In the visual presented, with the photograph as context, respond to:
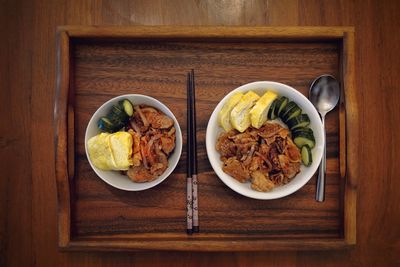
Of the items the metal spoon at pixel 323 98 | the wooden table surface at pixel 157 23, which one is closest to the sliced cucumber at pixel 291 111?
the metal spoon at pixel 323 98

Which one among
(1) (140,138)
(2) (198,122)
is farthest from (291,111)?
(1) (140,138)

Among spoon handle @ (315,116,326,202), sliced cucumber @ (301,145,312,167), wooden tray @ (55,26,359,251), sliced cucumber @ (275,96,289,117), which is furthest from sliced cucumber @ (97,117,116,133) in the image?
spoon handle @ (315,116,326,202)

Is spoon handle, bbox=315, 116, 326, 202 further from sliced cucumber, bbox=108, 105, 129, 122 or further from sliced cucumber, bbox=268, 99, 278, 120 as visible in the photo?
sliced cucumber, bbox=108, 105, 129, 122

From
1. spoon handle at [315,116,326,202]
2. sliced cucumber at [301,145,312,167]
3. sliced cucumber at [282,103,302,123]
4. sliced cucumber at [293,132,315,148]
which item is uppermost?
sliced cucumber at [282,103,302,123]

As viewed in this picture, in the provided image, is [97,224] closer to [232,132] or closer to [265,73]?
[232,132]

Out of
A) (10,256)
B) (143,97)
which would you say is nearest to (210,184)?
(143,97)

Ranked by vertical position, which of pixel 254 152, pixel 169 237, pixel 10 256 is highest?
pixel 254 152

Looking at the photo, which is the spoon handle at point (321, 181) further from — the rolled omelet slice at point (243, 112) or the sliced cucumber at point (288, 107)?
the rolled omelet slice at point (243, 112)

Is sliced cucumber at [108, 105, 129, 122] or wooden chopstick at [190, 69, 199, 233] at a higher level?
sliced cucumber at [108, 105, 129, 122]
